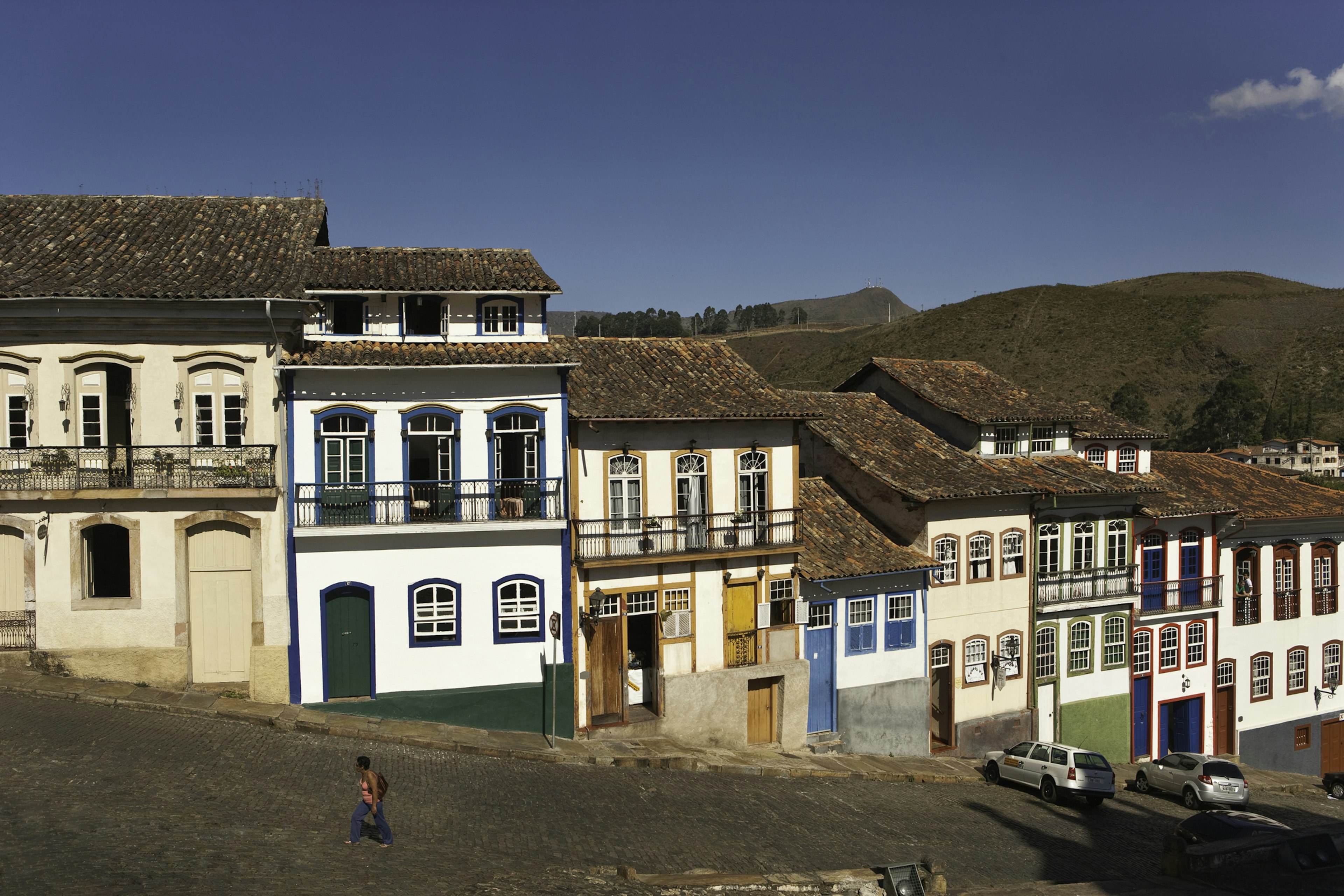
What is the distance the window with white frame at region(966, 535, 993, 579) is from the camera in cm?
2588

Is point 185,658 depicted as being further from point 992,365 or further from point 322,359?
point 992,365

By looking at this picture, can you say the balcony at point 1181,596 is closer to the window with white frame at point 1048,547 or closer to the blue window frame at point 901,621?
the window with white frame at point 1048,547

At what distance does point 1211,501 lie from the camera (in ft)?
98.2

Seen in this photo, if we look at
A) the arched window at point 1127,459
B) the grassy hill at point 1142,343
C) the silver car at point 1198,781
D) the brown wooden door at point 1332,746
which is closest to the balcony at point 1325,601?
the brown wooden door at point 1332,746

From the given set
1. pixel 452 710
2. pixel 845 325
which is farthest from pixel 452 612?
pixel 845 325

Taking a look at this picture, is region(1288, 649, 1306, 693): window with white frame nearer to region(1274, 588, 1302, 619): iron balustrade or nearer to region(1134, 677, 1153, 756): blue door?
region(1274, 588, 1302, 619): iron balustrade

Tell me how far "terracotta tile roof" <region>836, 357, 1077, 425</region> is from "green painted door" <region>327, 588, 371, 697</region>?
651 inches

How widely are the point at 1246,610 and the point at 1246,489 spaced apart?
4.18m

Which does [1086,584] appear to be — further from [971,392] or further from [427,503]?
[427,503]

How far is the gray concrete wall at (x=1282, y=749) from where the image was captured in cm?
3095

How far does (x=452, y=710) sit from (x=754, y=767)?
618cm

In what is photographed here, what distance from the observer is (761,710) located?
2278 cm

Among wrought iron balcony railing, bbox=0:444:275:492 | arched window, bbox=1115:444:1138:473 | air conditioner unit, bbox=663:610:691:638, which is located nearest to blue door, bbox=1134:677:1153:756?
arched window, bbox=1115:444:1138:473

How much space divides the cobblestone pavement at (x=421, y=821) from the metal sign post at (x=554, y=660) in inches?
54.7
